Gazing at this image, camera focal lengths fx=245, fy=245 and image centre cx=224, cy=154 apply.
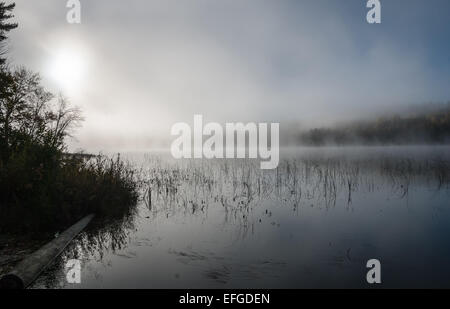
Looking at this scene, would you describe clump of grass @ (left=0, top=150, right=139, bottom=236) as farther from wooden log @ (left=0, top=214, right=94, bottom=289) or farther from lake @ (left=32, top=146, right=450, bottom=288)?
wooden log @ (left=0, top=214, right=94, bottom=289)

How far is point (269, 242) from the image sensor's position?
7.25 m

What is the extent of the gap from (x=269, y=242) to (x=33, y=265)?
5.65 m

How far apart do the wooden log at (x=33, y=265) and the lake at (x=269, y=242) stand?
17 centimetres

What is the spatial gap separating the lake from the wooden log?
0.55 ft

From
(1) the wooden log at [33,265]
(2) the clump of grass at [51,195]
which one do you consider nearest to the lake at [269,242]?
(1) the wooden log at [33,265]

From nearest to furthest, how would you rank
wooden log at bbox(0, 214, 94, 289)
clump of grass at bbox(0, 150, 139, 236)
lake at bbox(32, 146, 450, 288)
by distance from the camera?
wooden log at bbox(0, 214, 94, 289)
lake at bbox(32, 146, 450, 288)
clump of grass at bbox(0, 150, 139, 236)

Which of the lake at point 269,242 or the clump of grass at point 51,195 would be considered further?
the clump of grass at point 51,195

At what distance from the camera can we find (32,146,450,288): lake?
5078 millimetres

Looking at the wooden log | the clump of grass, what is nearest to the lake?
the wooden log

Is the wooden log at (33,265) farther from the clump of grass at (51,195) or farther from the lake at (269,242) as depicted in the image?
the clump of grass at (51,195)

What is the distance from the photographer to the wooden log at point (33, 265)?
4145 mm

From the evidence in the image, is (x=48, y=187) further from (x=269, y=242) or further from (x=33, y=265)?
(x=269, y=242)

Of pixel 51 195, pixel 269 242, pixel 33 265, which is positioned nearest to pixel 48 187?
pixel 51 195
